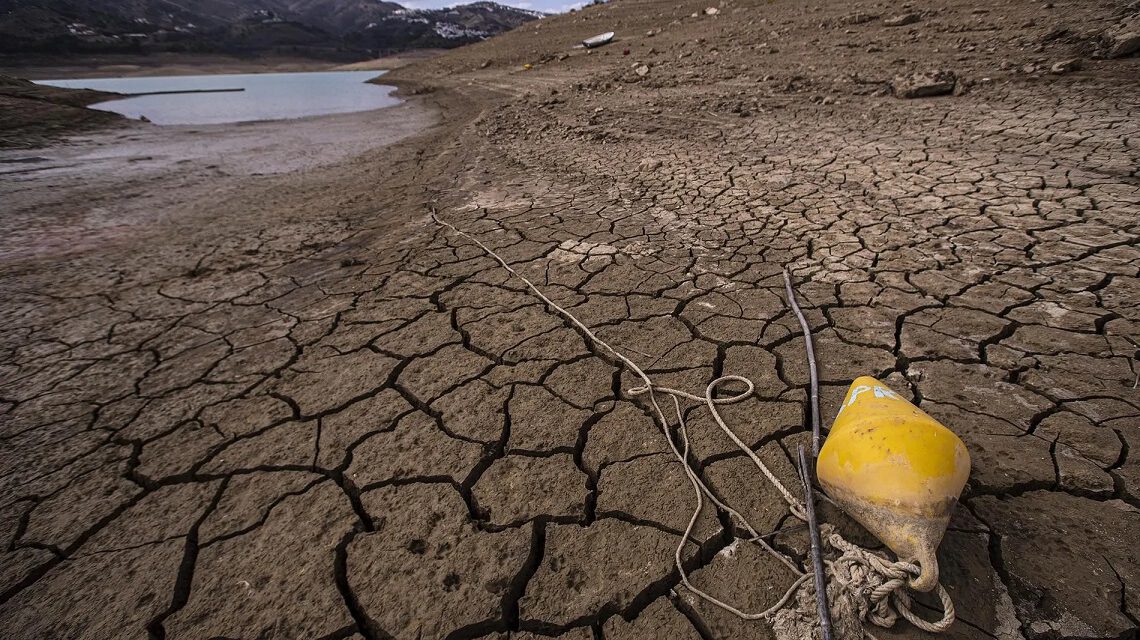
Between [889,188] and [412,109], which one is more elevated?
[889,188]

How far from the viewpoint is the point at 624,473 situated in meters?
1.43

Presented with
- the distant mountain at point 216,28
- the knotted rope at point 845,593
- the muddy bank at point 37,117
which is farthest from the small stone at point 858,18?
the distant mountain at point 216,28

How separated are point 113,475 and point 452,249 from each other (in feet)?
6.39

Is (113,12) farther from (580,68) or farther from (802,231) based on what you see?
(802,231)

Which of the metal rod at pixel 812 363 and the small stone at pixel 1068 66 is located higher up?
the small stone at pixel 1068 66

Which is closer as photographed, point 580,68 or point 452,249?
point 452,249

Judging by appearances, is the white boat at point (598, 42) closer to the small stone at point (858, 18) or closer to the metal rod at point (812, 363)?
the small stone at point (858, 18)

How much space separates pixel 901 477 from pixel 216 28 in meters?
71.3

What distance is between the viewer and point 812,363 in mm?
1743

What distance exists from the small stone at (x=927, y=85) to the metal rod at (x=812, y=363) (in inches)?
177

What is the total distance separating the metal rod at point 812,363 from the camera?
1.44 m

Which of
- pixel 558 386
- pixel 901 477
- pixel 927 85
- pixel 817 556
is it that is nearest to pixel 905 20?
pixel 927 85

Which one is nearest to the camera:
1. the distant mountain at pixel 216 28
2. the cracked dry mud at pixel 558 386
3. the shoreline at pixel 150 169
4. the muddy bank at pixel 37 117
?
the cracked dry mud at pixel 558 386

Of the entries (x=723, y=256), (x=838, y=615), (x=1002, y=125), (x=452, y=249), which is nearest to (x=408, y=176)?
(x=452, y=249)
